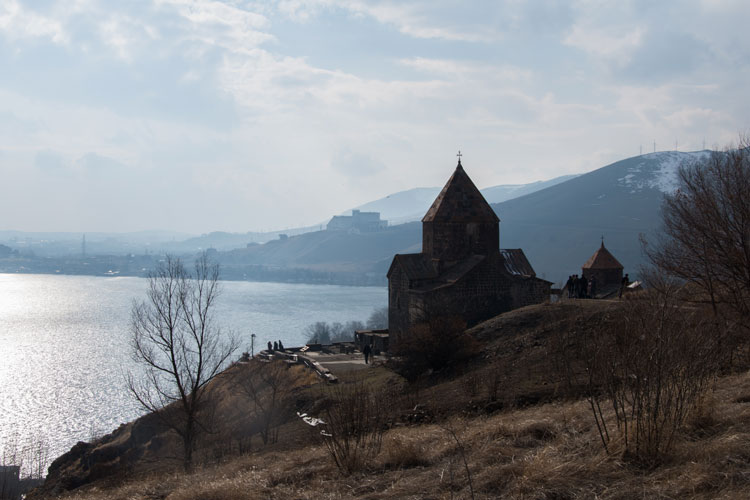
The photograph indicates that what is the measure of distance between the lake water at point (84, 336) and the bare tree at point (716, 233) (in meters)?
26.3

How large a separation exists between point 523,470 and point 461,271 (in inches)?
692

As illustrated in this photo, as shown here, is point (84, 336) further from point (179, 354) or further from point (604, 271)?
point (604, 271)

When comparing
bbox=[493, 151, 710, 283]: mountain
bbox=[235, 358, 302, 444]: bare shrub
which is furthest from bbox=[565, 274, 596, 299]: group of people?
bbox=[493, 151, 710, 283]: mountain

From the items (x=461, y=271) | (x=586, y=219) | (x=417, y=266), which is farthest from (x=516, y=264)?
(x=586, y=219)

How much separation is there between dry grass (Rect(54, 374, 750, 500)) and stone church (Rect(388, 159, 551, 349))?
14.2 meters

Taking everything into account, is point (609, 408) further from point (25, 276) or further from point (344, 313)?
point (25, 276)

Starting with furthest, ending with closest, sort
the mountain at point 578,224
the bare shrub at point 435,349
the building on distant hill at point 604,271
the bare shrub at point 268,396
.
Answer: the mountain at point 578,224 < the building on distant hill at point 604,271 < the bare shrub at point 435,349 < the bare shrub at point 268,396

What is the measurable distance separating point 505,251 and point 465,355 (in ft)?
32.2

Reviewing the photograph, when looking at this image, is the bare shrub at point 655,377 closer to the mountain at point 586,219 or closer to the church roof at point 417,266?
the church roof at point 417,266

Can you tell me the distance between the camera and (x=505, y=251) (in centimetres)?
2489

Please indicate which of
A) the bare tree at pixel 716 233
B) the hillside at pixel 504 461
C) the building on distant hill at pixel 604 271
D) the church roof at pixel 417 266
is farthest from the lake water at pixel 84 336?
the building on distant hill at pixel 604 271

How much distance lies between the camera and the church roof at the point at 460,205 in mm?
23406

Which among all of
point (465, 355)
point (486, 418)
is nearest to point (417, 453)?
point (486, 418)

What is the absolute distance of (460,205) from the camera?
23578mm
